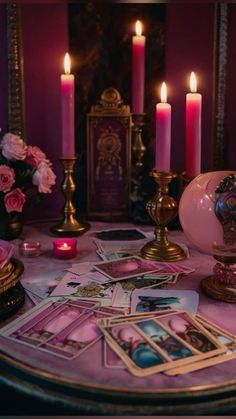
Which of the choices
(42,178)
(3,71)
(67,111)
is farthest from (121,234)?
(3,71)

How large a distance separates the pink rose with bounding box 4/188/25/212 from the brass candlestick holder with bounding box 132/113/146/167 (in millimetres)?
397

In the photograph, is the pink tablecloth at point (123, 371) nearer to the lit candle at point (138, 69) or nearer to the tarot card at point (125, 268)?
the tarot card at point (125, 268)

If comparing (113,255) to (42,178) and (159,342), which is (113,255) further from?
(159,342)

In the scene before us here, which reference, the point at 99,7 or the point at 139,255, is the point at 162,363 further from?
the point at 99,7

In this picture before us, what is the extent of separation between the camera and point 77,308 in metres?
1.08

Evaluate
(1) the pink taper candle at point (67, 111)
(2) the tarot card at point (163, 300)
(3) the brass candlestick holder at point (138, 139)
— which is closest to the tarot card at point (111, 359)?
(2) the tarot card at point (163, 300)

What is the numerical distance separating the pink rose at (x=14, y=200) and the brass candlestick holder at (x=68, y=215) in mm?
138

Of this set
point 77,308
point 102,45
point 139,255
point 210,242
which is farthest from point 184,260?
point 102,45

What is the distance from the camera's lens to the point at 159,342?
3.06ft

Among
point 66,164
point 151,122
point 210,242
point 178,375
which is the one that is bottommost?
point 178,375

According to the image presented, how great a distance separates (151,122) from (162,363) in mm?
1016

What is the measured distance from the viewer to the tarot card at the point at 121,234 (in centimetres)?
154

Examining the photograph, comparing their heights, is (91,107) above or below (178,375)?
above

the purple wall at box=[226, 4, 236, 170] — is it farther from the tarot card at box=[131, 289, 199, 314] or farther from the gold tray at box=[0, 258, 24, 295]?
the gold tray at box=[0, 258, 24, 295]
